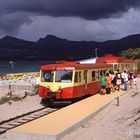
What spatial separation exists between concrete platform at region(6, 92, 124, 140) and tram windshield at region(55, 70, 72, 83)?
253cm

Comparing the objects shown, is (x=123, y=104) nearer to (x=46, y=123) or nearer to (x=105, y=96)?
(x=105, y=96)

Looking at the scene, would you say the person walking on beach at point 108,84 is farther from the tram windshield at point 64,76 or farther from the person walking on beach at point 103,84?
the tram windshield at point 64,76

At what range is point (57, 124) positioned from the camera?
669 inches

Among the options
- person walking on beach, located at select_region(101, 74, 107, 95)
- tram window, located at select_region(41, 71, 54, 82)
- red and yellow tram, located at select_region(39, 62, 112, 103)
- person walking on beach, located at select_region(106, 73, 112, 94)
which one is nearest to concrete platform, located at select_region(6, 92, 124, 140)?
red and yellow tram, located at select_region(39, 62, 112, 103)

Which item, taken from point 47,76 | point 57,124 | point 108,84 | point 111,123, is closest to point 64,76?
point 47,76

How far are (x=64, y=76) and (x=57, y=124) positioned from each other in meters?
8.95

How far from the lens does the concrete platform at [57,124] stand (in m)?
15.2

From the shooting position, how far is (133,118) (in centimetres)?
1742

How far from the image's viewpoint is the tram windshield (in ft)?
83.9

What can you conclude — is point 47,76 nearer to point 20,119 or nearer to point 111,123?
point 20,119

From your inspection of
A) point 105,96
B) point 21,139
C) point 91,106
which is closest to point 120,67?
point 105,96

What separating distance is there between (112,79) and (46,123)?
13540mm

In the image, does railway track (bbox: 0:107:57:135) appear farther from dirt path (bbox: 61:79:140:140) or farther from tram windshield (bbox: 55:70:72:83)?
dirt path (bbox: 61:79:140:140)

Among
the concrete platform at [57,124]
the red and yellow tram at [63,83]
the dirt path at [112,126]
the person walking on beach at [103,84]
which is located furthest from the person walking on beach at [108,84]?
the dirt path at [112,126]
